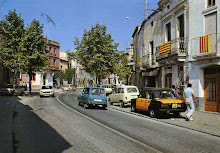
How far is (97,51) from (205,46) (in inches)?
645

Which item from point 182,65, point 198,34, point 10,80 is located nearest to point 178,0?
point 198,34

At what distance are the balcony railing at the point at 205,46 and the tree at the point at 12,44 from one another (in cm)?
2088

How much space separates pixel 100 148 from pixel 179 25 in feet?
50.8

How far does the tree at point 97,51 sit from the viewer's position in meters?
28.4

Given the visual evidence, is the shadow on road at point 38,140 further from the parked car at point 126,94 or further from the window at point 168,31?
the window at point 168,31

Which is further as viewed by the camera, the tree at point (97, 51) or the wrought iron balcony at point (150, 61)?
the tree at point (97, 51)

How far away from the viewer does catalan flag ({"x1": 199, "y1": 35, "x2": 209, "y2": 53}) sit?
A: 570 inches

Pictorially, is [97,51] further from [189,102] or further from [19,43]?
[189,102]

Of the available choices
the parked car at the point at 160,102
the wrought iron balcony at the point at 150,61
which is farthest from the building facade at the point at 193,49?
the parked car at the point at 160,102

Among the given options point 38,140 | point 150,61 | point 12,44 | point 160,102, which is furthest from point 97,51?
point 38,140

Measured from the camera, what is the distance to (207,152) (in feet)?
18.9

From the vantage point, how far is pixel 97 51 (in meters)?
28.6

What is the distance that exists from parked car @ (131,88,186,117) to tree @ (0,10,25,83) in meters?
19.5

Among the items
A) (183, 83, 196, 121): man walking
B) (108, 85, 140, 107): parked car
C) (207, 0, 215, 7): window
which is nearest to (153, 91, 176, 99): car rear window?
(183, 83, 196, 121): man walking
